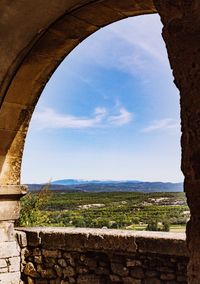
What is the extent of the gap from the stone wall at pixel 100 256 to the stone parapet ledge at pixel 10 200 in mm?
264

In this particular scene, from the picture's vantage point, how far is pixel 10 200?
4.88 m

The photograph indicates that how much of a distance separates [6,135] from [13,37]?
3.73 feet

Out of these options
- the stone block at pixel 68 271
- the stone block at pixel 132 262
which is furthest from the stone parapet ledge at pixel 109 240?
the stone block at pixel 68 271

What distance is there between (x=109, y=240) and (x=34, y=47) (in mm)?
2187

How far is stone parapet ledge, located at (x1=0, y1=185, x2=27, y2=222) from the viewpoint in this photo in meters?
4.80

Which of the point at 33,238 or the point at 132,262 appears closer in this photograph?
Answer: the point at 132,262

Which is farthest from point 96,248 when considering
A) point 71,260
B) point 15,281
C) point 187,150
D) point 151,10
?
point 187,150

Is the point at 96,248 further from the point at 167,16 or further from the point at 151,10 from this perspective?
the point at 167,16

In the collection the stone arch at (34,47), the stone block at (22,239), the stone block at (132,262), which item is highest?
the stone arch at (34,47)

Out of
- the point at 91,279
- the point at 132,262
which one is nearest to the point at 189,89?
the point at 132,262

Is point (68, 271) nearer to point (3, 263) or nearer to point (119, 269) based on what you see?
point (119, 269)

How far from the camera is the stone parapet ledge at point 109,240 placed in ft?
12.8

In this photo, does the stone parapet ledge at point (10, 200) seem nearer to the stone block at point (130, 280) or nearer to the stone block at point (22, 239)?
the stone block at point (22, 239)

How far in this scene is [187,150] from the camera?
1088mm
